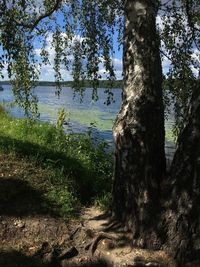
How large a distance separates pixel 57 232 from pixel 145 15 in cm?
295

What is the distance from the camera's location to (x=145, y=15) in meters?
5.79

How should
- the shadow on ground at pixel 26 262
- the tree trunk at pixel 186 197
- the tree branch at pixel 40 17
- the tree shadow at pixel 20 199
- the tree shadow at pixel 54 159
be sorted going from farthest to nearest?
the tree shadow at pixel 54 159, the tree branch at pixel 40 17, the tree shadow at pixel 20 199, the shadow on ground at pixel 26 262, the tree trunk at pixel 186 197

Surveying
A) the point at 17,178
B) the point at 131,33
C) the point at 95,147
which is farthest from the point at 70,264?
the point at 95,147

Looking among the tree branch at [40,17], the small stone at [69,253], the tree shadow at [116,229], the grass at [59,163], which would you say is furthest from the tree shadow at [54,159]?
the tree branch at [40,17]

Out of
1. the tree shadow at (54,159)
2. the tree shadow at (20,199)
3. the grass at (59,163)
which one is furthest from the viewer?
the tree shadow at (54,159)

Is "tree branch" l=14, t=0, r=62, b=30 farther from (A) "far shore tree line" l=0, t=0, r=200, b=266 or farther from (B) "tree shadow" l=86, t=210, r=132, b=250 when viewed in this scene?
(B) "tree shadow" l=86, t=210, r=132, b=250

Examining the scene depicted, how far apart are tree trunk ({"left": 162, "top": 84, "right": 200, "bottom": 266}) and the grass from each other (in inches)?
69.6

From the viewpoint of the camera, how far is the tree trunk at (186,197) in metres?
5.00

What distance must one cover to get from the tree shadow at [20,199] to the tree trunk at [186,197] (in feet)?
6.14

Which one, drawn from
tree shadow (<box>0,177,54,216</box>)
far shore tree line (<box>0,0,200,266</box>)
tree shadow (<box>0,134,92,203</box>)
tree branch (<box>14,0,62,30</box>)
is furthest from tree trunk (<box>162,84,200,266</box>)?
tree branch (<box>14,0,62,30</box>)

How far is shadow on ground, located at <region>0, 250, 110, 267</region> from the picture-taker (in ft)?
17.9

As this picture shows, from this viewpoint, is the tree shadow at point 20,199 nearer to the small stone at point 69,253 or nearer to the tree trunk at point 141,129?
the small stone at point 69,253

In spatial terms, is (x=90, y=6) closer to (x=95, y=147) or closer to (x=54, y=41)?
(x=54, y=41)

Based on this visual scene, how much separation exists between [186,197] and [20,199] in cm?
253
